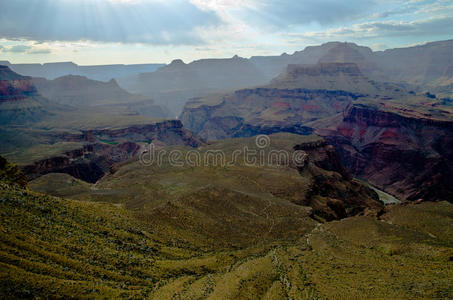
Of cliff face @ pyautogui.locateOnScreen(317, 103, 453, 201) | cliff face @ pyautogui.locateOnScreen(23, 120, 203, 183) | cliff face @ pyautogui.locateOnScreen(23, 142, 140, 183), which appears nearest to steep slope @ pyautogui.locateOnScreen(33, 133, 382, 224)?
cliff face @ pyautogui.locateOnScreen(23, 142, 140, 183)

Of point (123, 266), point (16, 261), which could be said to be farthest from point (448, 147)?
point (16, 261)

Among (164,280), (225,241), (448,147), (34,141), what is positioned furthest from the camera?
(34,141)

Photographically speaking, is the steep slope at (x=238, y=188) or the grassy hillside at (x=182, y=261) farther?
the steep slope at (x=238, y=188)

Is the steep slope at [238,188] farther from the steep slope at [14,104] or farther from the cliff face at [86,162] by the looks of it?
the steep slope at [14,104]

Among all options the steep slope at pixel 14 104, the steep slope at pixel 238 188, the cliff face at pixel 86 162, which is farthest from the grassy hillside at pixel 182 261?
the steep slope at pixel 14 104

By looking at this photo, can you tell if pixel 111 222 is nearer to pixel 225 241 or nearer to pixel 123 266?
pixel 123 266

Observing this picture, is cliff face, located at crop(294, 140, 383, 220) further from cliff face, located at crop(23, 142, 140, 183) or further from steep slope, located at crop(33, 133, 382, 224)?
cliff face, located at crop(23, 142, 140, 183)

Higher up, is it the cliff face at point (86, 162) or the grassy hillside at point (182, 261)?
the grassy hillside at point (182, 261)

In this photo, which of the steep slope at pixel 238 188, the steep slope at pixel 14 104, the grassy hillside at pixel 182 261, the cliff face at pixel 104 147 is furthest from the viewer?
the steep slope at pixel 14 104

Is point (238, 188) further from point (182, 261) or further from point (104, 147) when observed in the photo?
point (104, 147)
